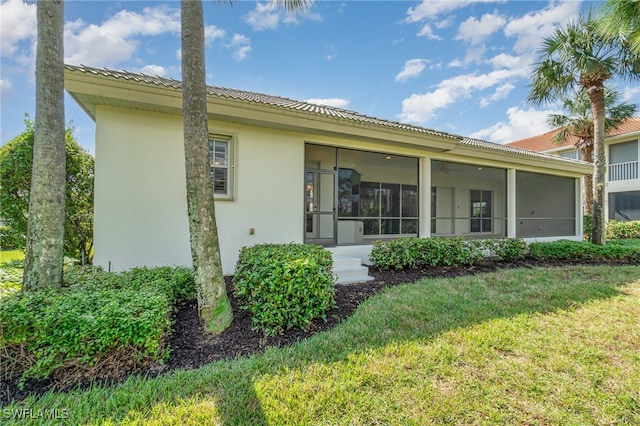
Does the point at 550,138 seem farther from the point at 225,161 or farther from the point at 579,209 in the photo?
the point at 225,161

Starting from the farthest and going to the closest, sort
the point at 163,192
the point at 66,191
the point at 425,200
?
the point at 425,200 < the point at 66,191 < the point at 163,192

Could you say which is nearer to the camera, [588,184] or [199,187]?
[199,187]

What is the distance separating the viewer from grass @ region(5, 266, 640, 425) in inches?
90.1

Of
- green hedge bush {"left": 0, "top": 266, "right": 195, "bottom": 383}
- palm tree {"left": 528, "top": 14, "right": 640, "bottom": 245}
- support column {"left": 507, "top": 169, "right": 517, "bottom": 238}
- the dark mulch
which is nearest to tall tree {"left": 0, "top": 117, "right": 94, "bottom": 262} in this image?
green hedge bush {"left": 0, "top": 266, "right": 195, "bottom": 383}

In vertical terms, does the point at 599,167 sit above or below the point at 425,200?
above

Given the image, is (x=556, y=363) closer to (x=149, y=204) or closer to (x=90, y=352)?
(x=90, y=352)

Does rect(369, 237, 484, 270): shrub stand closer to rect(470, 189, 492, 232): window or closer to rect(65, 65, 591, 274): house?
rect(65, 65, 591, 274): house

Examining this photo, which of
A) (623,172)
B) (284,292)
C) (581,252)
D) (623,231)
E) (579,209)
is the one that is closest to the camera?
(284,292)

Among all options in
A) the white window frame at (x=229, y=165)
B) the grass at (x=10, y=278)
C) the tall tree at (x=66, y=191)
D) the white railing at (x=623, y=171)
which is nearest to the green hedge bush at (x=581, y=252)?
the white window frame at (x=229, y=165)

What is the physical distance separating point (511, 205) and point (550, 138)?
16.7 metres

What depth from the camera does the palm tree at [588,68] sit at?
31.1ft

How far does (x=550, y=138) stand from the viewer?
22.4 m

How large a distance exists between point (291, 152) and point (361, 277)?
3.51 meters

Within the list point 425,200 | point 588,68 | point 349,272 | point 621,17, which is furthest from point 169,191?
point 588,68
